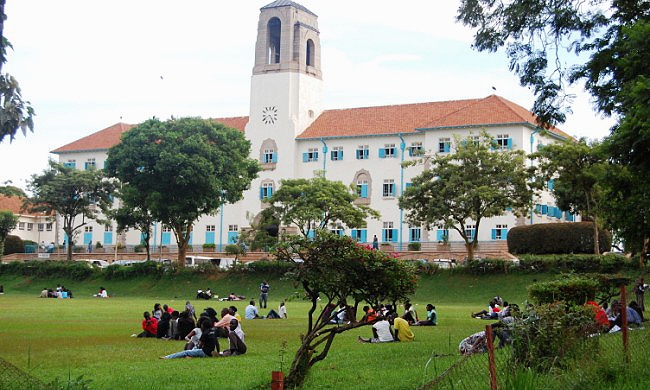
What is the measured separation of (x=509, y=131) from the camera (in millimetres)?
68562

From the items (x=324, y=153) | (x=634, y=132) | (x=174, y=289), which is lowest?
(x=174, y=289)

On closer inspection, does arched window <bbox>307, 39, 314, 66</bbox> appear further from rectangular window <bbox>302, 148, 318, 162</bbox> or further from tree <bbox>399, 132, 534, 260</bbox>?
tree <bbox>399, 132, 534, 260</bbox>

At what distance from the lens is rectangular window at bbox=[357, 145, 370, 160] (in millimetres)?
75625

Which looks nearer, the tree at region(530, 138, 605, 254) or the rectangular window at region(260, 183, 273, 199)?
the tree at region(530, 138, 605, 254)

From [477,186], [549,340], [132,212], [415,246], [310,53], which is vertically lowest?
[549,340]

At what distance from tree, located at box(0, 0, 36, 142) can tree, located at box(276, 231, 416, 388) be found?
5.74 metres

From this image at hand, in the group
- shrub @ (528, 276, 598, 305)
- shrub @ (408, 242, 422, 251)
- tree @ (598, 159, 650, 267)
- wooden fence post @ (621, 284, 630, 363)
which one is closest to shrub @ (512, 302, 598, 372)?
wooden fence post @ (621, 284, 630, 363)

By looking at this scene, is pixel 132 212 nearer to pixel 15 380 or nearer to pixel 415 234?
pixel 415 234

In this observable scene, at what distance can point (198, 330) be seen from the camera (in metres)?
19.8

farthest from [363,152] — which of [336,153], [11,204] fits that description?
[11,204]

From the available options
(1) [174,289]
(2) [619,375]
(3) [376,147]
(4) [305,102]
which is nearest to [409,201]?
(1) [174,289]

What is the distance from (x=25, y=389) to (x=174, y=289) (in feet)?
142

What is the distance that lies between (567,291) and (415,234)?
53308 mm

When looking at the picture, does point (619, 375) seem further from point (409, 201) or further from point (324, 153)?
point (324, 153)
